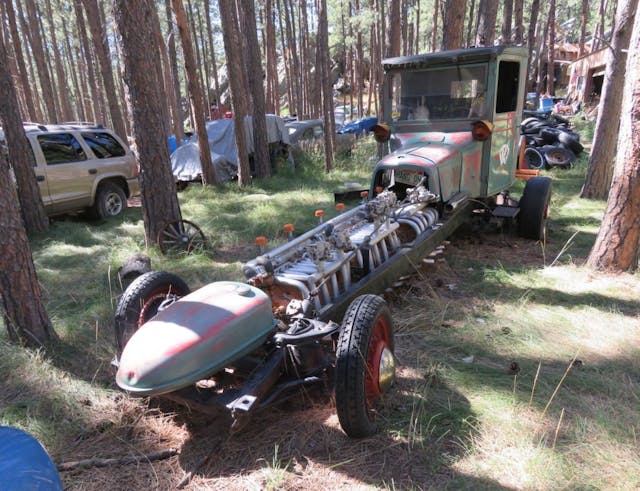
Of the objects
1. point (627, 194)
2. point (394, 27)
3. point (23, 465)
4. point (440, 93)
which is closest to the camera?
point (23, 465)

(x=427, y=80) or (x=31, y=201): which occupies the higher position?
(x=427, y=80)

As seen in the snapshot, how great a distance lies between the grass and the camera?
2.41 m

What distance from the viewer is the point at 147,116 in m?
5.80

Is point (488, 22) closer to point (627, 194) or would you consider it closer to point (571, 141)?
point (571, 141)

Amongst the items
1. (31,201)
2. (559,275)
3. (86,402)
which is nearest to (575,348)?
(559,275)

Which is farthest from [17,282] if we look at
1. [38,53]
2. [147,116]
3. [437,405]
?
[38,53]

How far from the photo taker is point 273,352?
2.71m

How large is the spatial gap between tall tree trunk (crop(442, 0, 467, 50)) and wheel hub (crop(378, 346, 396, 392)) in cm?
807

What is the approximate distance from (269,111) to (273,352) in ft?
74.1

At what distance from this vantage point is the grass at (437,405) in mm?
2408

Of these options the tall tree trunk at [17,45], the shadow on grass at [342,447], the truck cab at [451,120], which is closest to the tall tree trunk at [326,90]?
the truck cab at [451,120]

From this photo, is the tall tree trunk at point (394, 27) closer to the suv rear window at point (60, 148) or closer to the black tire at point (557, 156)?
the black tire at point (557, 156)

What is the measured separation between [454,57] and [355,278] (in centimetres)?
303

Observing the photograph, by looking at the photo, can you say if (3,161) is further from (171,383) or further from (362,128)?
(362,128)
